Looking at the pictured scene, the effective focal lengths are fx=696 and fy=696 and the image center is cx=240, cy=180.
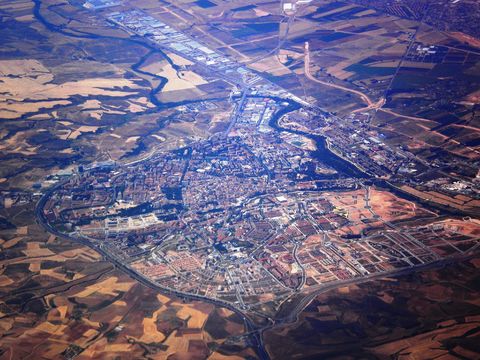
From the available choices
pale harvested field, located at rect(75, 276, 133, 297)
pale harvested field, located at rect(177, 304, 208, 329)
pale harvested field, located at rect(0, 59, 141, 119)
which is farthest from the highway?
pale harvested field, located at rect(0, 59, 141, 119)

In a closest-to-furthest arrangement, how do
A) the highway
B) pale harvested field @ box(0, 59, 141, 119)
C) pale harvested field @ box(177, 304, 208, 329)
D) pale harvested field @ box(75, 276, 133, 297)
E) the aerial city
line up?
the highway → the aerial city → pale harvested field @ box(177, 304, 208, 329) → pale harvested field @ box(75, 276, 133, 297) → pale harvested field @ box(0, 59, 141, 119)

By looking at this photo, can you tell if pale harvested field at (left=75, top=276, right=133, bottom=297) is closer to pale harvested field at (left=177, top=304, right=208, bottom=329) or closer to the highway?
the highway

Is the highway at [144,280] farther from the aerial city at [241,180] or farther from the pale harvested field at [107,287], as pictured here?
the pale harvested field at [107,287]

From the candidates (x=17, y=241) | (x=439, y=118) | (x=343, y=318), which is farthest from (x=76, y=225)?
(x=439, y=118)

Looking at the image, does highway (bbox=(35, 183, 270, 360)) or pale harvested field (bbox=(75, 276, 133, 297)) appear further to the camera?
pale harvested field (bbox=(75, 276, 133, 297))

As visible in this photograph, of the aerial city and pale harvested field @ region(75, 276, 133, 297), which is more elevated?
the aerial city

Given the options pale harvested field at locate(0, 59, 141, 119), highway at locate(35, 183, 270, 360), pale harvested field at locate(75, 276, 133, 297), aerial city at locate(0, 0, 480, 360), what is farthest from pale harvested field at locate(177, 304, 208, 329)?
pale harvested field at locate(0, 59, 141, 119)

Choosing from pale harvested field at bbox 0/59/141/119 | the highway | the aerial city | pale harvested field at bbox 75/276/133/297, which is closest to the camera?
the highway

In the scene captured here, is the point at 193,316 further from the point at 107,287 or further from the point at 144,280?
the point at 107,287

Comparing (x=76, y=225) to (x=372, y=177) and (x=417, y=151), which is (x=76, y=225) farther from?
(x=417, y=151)
